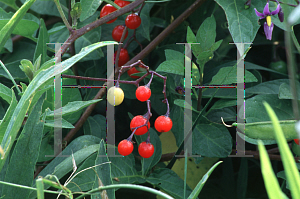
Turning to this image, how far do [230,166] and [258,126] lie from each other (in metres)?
0.29

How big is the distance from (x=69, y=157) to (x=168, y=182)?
0.15m

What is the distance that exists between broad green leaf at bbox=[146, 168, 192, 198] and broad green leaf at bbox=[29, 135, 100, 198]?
107 mm

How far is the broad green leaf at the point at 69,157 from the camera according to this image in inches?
14.7

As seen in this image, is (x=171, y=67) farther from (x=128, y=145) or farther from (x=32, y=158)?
(x=32, y=158)

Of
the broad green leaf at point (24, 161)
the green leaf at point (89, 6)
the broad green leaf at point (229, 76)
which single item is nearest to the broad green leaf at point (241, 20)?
the broad green leaf at point (229, 76)

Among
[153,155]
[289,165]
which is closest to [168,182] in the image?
[153,155]

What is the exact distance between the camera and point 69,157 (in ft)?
1.27

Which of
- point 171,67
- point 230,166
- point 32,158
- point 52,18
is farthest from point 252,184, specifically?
point 52,18

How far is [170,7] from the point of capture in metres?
0.64

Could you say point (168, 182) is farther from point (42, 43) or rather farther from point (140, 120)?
point (42, 43)

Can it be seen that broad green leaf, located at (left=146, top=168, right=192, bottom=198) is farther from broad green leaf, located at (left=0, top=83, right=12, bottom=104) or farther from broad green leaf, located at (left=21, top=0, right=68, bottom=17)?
broad green leaf, located at (left=21, top=0, right=68, bottom=17)

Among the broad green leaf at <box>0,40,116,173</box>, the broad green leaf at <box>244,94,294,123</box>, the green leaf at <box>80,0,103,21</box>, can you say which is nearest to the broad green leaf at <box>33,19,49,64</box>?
the green leaf at <box>80,0,103,21</box>

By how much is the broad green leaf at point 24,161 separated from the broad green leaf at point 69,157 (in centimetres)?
3

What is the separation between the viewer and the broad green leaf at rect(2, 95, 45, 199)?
13.1 inches
